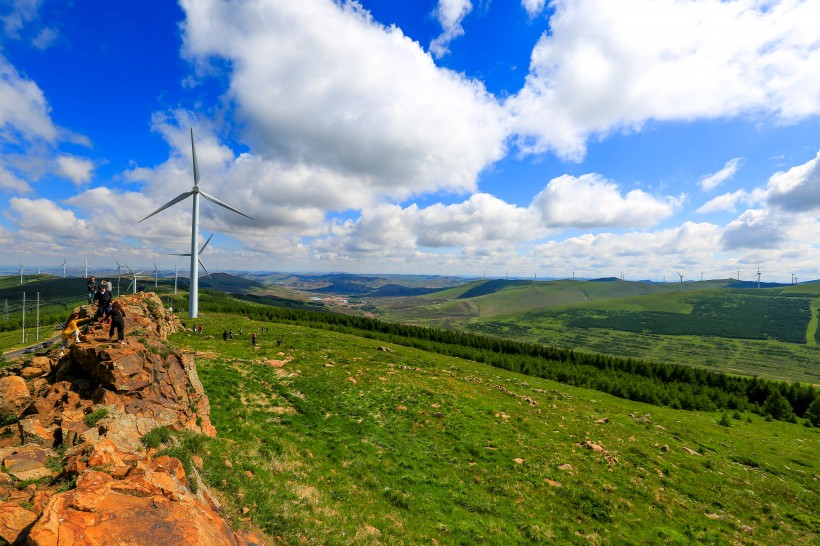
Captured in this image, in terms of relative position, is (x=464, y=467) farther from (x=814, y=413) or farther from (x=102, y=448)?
(x=814, y=413)

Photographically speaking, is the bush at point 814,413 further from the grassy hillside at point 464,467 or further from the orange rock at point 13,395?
the orange rock at point 13,395

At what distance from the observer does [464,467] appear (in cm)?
2516

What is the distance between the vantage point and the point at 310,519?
15195 mm

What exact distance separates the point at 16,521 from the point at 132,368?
1338cm


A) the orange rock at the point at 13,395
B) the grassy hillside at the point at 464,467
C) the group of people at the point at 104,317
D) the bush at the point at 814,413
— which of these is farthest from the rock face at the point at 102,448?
the bush at the point at 814,413

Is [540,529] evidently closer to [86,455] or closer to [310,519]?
[310,519]

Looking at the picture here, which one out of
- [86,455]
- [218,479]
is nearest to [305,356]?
[218,479]

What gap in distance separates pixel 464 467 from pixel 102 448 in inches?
872

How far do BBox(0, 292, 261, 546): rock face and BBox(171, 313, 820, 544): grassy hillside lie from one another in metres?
→ 2.99

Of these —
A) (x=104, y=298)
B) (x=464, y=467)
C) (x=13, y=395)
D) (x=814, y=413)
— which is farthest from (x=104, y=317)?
(x=814, y=413)

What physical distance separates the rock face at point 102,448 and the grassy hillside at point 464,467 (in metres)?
2.99

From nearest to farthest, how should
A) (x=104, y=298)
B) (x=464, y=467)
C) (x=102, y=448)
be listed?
(x=102, y=448)
(x=464, y=467)
(x=104, y=298)

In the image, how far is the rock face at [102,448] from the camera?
862 cm

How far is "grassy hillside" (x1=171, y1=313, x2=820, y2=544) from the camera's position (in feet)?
57.1
